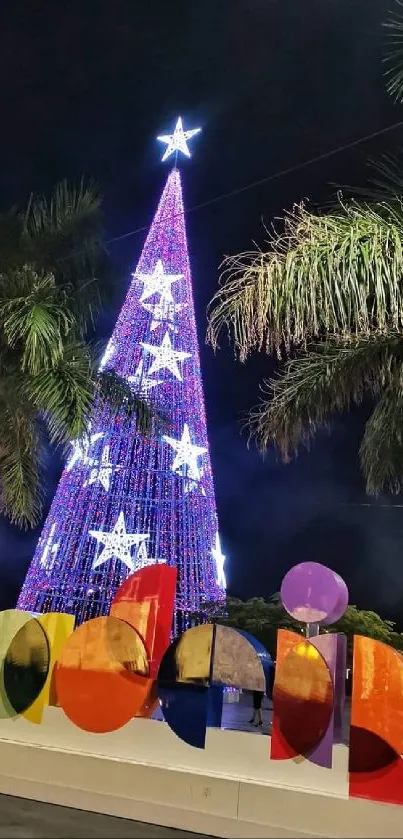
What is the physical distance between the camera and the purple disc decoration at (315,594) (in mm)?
7406

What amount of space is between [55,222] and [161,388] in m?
4.59

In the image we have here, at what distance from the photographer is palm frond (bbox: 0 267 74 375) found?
10031 millimetres

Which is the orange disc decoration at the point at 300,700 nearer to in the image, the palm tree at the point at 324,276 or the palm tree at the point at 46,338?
the palm tree at the point at 324,276

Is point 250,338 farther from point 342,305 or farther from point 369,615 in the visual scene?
point 369,615

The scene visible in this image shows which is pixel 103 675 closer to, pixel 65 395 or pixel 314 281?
pixel 314 281

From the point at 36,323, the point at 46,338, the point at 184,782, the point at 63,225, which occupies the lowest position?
the point at 184,782

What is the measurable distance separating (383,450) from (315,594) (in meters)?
3.47

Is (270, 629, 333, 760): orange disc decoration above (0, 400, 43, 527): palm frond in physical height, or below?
below

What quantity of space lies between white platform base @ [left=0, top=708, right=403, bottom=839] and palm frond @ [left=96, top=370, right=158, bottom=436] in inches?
243

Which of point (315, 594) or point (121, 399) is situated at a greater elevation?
point (121, 399)

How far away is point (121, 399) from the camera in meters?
12.3

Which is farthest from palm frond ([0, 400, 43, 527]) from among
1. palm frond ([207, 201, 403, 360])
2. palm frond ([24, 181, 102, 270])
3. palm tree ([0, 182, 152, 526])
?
palm frond ([207, 201, 403, 360])

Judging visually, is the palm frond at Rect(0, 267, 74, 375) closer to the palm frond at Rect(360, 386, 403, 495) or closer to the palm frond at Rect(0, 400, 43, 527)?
the palm frond at Rect(0, 400, 43, 527)

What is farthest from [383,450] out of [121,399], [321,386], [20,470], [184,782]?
[20,470]
